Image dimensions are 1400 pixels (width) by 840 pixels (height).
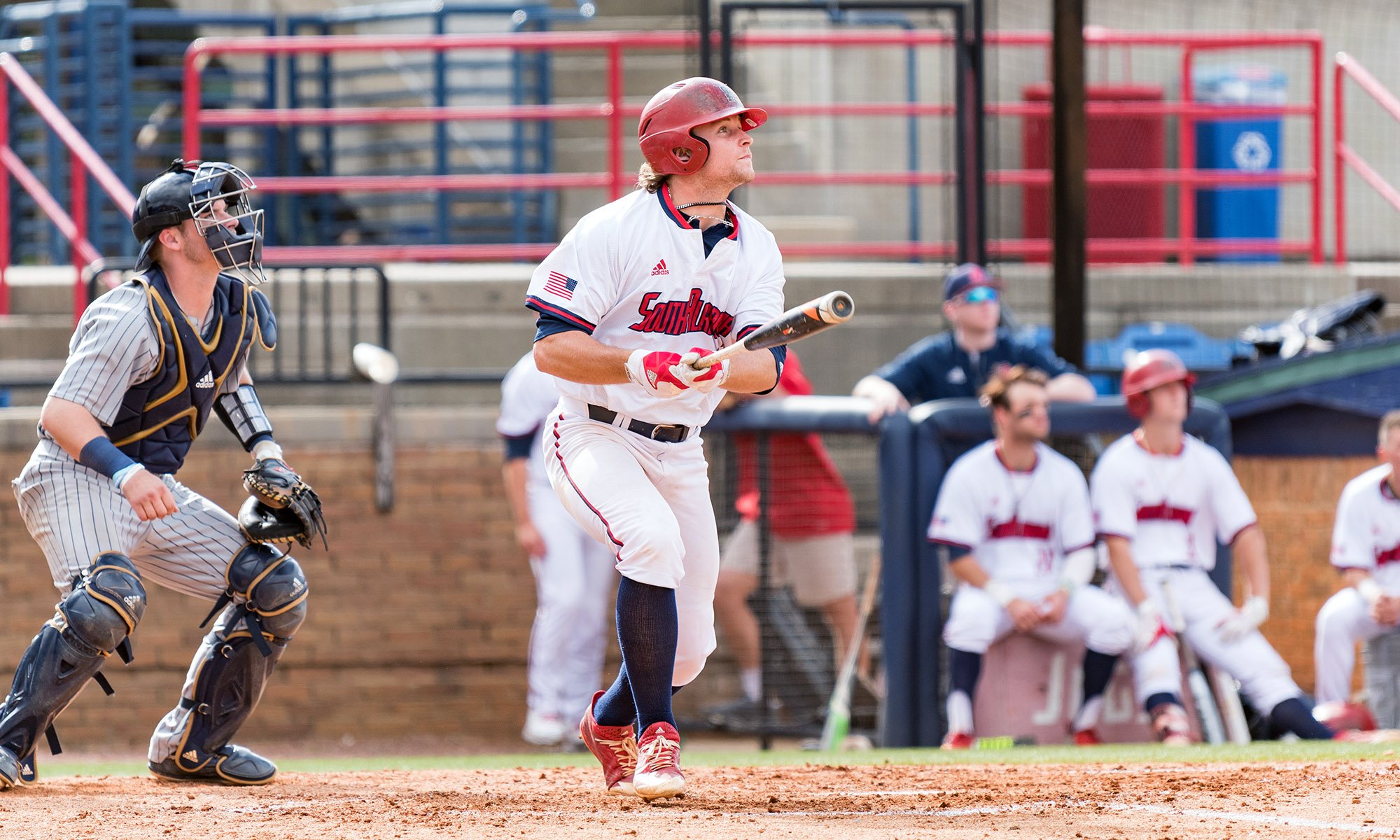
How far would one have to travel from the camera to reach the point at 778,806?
14.0ft

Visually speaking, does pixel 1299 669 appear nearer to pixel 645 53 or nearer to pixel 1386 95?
pixel 1386 95

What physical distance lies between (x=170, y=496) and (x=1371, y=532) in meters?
5.33

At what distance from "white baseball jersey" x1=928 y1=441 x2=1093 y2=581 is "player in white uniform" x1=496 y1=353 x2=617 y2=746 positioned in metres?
1.73

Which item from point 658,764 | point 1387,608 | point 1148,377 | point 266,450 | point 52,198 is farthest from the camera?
point 52,198

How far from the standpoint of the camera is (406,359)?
9.66 m

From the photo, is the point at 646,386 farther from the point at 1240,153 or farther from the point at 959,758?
the point at 1240,153

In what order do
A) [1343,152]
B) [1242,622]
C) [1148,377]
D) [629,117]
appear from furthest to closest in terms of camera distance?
[1343,152] < [629,117] < [1148,377] < [1242,622]

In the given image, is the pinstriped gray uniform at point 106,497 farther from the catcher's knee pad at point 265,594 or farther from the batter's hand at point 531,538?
the batter's hand at point 531,538

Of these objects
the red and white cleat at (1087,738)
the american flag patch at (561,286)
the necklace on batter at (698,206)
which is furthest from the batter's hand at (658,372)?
the red and white cleat at (1087,738)

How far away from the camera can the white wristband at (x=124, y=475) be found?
14.4 feet

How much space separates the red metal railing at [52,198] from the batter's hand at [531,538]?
2.98 metres

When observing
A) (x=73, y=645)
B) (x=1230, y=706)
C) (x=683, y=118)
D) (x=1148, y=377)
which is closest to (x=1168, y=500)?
(x=1148, y=377)

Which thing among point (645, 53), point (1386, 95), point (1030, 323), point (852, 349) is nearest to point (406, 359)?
point (852, 349)

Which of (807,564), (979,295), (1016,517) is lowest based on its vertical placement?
(807,564)
